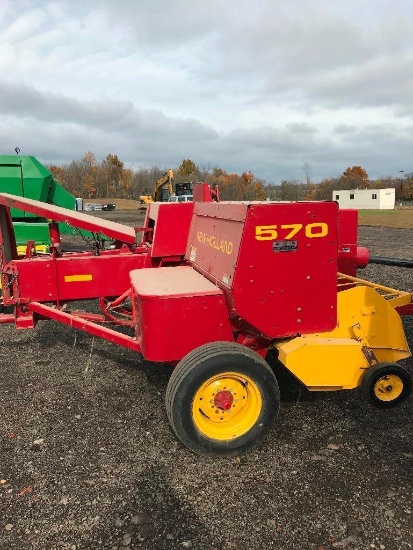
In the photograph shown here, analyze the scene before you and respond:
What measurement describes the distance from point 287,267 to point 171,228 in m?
1.56

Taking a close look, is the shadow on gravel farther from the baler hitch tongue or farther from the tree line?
the tree line

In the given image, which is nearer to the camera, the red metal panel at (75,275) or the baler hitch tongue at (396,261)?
the red metal panel at (75,275)

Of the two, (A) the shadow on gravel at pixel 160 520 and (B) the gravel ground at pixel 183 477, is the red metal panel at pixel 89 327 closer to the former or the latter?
(B) the gravel ground at pixel 183 477

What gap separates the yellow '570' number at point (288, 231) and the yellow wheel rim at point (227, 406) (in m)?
0.89

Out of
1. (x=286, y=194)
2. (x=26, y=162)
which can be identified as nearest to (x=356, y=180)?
(x=286, y=194)

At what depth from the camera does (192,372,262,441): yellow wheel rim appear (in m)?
2.85

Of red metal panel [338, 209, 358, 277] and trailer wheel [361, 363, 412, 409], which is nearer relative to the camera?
trailer wheel [361, 363, 412, 409]

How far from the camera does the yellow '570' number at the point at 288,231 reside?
287 cm

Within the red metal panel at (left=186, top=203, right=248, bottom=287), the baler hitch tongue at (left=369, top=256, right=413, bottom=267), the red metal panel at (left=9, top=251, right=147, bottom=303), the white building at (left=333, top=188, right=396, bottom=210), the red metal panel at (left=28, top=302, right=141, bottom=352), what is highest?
the red metal panel at (left=186, top=203, right=248, bottom=287)

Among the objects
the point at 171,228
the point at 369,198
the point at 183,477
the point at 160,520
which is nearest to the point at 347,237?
the point at 171,228

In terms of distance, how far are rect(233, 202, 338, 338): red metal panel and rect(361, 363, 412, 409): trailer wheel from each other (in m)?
0.51

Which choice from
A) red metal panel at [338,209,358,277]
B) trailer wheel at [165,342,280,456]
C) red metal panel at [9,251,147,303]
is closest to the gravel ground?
trailer wheel at [165,342,280,456]

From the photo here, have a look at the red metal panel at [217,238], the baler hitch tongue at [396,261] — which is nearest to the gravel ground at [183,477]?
the red metal panel at [217,238]

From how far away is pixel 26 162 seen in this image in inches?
279
